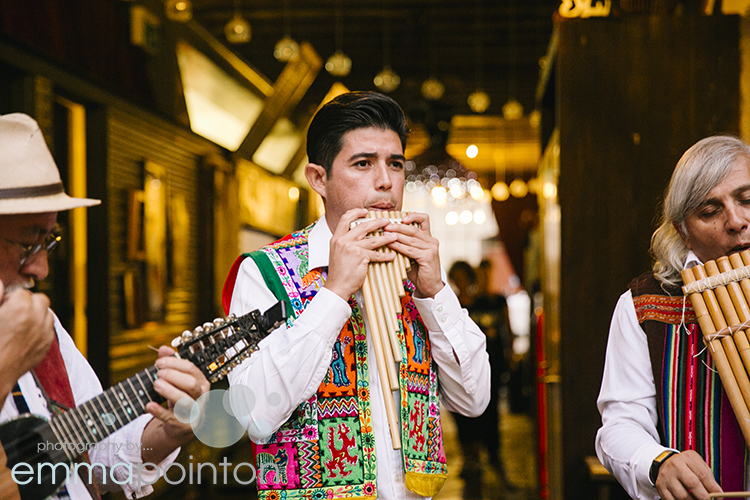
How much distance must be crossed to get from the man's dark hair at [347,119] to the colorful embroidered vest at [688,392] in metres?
0.80

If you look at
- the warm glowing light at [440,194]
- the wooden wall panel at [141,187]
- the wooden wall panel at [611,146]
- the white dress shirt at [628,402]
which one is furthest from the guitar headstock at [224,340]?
the warm glowing light at [440,194]

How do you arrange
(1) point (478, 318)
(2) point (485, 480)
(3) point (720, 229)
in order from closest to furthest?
→ 1. (3) point (720, 229)
2. (2) point (485, 480)
3. (1) point (478, 318)

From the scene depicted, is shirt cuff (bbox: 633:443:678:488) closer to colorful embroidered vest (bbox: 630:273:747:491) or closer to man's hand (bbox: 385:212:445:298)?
colorful embroidered vest (bbox: 630:273:747:491)

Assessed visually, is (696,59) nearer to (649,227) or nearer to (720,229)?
(649,227)

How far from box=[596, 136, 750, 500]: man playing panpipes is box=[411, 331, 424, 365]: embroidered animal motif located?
1.56 feet

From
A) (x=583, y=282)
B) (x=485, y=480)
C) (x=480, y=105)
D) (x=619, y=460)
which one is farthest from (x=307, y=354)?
(x=480, y=105)

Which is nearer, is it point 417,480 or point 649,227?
point 417,480

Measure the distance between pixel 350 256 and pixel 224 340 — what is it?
352 millimetres

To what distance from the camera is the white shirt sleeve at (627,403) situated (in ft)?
5.53

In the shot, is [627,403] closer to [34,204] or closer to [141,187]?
[34,204]

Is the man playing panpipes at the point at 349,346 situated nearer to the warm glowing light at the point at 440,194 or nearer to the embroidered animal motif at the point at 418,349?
the embroidered animal motif at the point at 418,349

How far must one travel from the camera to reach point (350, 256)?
1668 millimetres

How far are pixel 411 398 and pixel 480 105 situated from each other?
206 inches

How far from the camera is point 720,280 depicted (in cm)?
165
